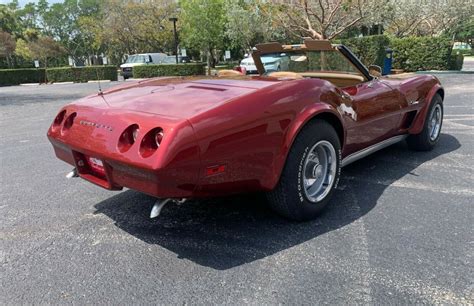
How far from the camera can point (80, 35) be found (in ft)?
204

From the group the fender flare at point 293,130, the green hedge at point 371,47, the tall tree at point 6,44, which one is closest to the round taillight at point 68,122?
the fender flare at point 293,130

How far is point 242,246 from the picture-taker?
2.65 meters

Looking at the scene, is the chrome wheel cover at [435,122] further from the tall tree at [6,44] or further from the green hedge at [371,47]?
the tall tree at [6,44]

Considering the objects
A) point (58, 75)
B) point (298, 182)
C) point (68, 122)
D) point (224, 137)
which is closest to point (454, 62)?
point (298, 182)

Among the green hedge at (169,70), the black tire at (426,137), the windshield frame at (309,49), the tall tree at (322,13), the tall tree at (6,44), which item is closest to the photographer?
the windshield frame at (309,49)

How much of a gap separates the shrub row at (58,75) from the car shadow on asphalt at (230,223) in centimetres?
2311

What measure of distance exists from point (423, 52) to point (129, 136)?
821 inches

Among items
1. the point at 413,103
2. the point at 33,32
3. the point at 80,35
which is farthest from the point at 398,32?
the point at 80,35

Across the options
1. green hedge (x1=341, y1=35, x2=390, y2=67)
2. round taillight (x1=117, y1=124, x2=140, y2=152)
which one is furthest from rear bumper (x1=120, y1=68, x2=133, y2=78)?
round taillight (x1=117, y1=124, x2=140, y2=152)

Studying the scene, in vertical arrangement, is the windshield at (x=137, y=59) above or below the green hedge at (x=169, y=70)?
above

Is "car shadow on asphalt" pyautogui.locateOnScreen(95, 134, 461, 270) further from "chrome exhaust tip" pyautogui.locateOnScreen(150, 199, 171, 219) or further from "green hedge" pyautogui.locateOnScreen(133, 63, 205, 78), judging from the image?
"green hedge" pyautogui.locateOnScreen(133, 63, 205, 78)

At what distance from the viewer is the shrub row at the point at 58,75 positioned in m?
25.1

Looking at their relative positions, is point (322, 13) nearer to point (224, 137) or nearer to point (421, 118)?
point (421, 118)

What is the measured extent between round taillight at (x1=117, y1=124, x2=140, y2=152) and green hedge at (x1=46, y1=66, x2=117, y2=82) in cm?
2416
